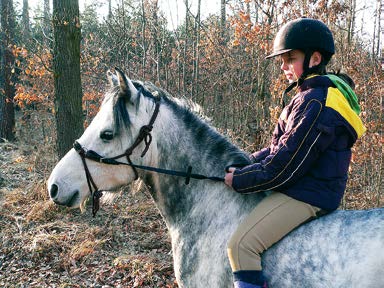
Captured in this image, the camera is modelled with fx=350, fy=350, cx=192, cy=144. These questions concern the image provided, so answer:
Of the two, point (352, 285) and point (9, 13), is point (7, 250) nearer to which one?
point (352, 285)

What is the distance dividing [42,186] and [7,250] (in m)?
2.17

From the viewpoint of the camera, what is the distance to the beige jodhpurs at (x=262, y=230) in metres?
2.35

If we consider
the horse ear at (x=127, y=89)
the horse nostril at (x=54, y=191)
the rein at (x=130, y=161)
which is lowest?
the horse nostril at (x=54, y=191)

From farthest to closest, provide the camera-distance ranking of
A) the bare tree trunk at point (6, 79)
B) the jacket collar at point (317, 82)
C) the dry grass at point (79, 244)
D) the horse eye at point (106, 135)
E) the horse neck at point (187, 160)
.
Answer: the bare tree trunk at point (6, 79)
the dry grass at point (79, 244)
the horse neck at point (187, 160)
the horse eye at point (106, 135)
the jacket collar at point (317, 82)

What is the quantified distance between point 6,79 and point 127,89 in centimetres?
1389

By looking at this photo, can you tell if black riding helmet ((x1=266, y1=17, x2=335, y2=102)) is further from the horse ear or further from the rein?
the horse ear

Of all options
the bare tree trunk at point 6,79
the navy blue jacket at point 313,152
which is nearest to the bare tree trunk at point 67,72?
the navy blue jacket at point 313,152

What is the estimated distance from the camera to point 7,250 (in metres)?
6.18

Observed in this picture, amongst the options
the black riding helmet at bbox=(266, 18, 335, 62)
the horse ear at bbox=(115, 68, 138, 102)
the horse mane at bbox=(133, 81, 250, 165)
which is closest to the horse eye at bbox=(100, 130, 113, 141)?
the horse ear at bbox=(115, 68, 138, 102)

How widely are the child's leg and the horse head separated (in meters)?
1.00

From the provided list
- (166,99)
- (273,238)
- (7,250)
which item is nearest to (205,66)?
(7,250)

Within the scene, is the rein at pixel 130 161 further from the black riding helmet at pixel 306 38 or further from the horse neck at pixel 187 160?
the black riding helmet at pixel 306 38

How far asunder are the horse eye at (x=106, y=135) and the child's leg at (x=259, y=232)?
1192mm

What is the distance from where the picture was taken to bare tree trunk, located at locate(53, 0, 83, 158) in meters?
7.17
